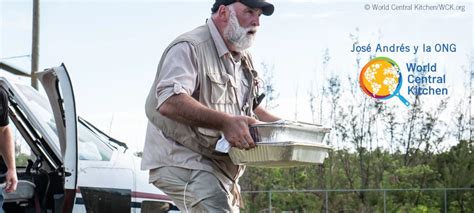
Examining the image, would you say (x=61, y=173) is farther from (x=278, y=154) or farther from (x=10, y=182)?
(x=278, y=154)

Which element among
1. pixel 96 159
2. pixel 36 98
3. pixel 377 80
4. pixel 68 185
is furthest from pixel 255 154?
pixel 377 80

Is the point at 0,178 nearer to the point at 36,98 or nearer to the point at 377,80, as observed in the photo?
the point at 36,98

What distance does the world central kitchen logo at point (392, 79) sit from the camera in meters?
15.1

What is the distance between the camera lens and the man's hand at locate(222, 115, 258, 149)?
4223 mm

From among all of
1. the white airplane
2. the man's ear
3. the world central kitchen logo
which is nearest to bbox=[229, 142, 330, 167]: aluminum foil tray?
the man's ear

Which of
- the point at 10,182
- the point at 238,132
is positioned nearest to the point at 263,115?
the point at 238,132

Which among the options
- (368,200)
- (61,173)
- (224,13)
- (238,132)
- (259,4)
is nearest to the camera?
(238,132)

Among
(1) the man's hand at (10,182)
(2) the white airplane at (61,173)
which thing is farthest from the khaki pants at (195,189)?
(2) the white airplane at (61,173)

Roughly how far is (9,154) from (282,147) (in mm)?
2590

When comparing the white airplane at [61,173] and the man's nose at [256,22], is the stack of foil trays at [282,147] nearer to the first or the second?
the man's nose at [256,22]

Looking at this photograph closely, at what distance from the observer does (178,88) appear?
4.34 m

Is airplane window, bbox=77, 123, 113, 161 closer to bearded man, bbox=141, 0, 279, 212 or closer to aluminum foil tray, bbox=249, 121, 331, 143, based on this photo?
bearded man, bbox=141, 0, 279, 212

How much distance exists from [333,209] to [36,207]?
11.4 metres

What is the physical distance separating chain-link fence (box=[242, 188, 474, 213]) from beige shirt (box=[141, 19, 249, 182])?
520 inches
